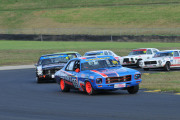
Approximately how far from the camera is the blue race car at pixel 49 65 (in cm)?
2150

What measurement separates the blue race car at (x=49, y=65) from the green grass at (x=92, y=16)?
40.3m

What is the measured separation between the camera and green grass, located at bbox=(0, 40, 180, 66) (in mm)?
43562

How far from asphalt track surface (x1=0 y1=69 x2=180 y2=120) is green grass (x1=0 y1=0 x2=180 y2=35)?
48.0 meters

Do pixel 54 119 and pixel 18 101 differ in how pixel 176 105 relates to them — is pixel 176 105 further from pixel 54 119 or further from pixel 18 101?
pixel 18 101

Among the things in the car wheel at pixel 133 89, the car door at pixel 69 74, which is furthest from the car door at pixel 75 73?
the car wheel at pixel 133 89

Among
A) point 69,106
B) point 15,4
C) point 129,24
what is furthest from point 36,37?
point 69,106

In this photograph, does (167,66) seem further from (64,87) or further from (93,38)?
(93,38)

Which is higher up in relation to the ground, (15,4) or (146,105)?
(15,4)

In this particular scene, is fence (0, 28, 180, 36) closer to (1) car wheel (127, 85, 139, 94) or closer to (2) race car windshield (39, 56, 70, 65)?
(2) race car windshield (39, 56, 70, 65)

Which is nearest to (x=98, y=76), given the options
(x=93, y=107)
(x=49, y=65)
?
(x=93, y=107)

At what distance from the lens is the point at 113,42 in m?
56.9

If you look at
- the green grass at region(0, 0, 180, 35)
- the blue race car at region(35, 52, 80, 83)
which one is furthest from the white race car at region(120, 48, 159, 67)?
the green grass at region(0, 0, 180, 35)

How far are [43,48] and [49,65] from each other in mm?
30039

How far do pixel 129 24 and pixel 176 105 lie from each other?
5938cm
